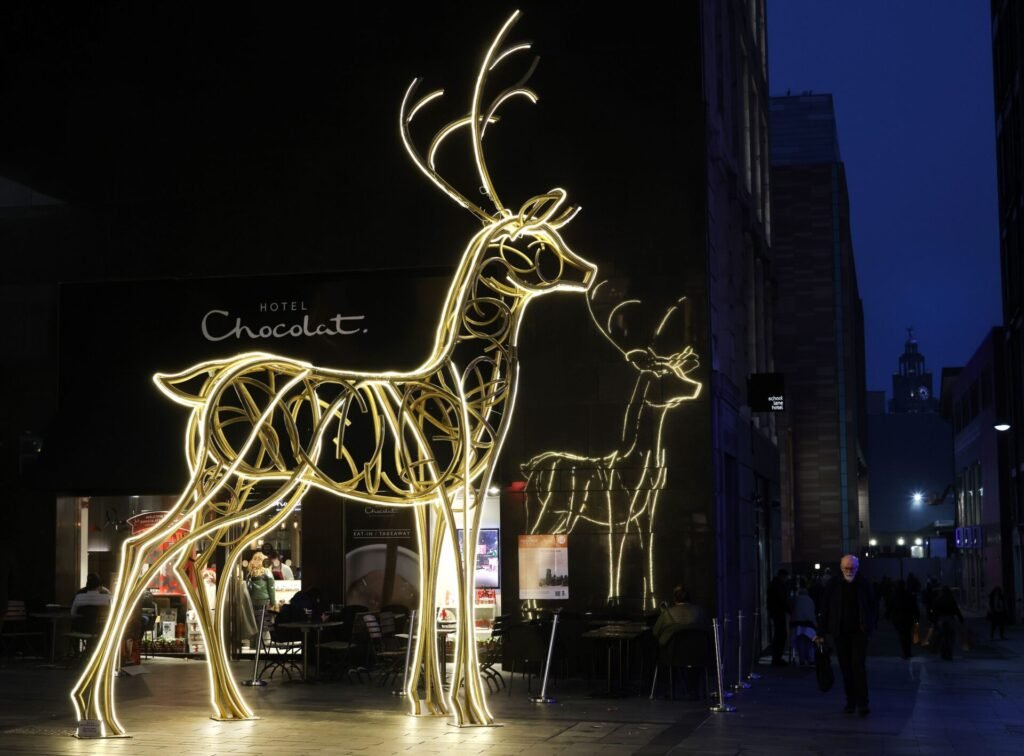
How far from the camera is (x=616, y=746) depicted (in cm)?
1255

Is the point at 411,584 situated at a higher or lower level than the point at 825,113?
lower

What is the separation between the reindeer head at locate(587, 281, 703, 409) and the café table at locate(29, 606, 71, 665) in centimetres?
935

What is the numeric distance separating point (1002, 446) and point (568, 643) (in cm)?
3286

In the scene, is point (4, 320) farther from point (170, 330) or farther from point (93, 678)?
point (93, 678)

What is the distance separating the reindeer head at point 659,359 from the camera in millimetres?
19797

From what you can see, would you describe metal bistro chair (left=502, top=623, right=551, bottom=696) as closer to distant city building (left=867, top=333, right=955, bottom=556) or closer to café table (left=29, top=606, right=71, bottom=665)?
café table (left=29, top=606, right=71, bottom=665)

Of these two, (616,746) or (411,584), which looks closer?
(616,746)

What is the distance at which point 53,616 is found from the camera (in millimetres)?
20594

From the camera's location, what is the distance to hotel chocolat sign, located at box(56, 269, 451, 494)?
68.4ft

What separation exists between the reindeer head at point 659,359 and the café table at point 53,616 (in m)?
9.35

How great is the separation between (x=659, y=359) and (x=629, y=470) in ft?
5.50

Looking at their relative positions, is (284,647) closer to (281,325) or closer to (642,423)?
(281,325)

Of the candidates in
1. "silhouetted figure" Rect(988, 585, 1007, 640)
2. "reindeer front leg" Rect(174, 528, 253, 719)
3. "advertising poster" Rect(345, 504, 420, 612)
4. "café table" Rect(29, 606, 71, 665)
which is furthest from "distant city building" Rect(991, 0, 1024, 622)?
"reindeer front leg" Rect(174, 528, 253, 719)

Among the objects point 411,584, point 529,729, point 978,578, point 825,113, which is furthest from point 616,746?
point 825,113
